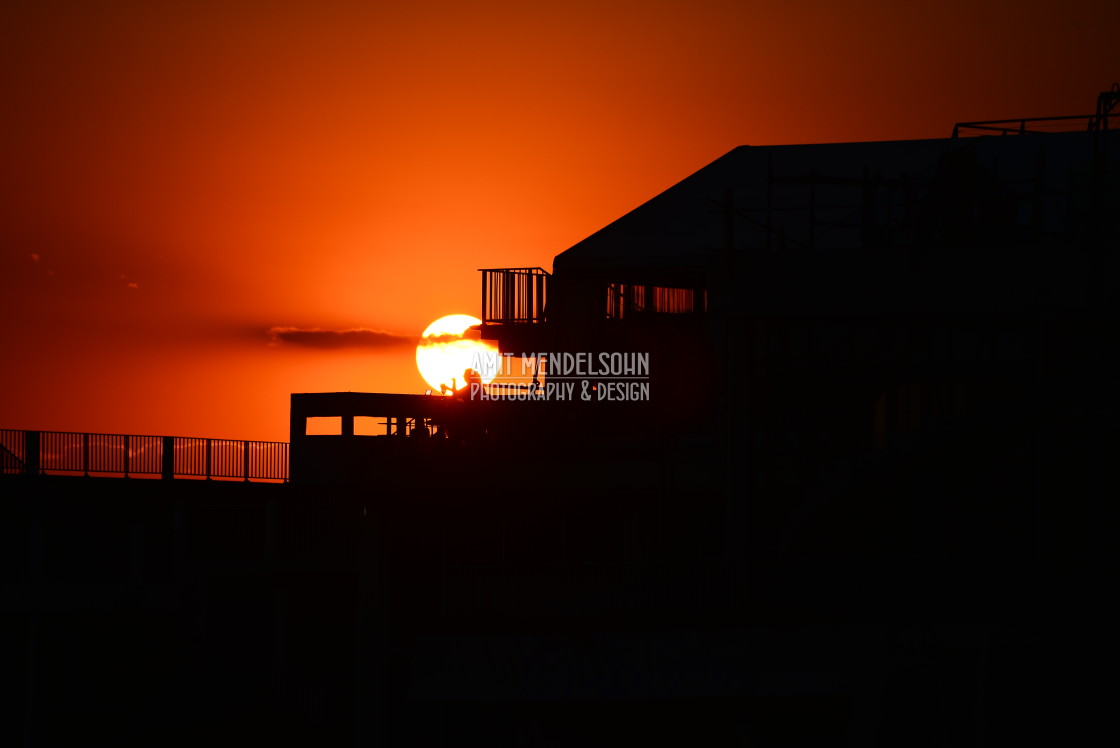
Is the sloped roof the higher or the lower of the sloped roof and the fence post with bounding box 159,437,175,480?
the higher

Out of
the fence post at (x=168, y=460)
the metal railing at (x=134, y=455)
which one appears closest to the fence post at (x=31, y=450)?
the metal railing at (x=134, y=455)

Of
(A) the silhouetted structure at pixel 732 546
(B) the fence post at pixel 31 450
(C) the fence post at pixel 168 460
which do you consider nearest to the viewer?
(A) the silhouetted structure at pixel 732 546

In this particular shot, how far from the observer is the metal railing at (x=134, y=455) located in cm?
3628

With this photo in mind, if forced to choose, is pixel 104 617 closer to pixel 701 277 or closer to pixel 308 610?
pixel 308 610

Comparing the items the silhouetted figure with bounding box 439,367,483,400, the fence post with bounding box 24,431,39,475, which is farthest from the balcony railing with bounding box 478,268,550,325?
the fence post with bounding box 24,431,39,475

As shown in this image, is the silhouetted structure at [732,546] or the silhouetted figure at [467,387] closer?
the silhouetted structure at [732,546]

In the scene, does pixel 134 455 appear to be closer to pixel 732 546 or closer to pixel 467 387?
pixel 467 387

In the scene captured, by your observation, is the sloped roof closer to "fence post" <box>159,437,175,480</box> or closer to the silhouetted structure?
the silhouetted structure

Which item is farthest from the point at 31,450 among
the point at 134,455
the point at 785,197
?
the point at 785,197

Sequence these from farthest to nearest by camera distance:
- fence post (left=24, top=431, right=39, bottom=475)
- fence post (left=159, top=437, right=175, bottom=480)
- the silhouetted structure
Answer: fence post (left=159, top=437, right=175, bottom=480), fence post (left=24, top=431, right=39, bottom=475), the silhouetted structure

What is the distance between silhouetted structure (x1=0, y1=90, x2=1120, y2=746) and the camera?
77.3 ft

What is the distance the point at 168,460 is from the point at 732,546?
1988cm

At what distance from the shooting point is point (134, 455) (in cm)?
3762

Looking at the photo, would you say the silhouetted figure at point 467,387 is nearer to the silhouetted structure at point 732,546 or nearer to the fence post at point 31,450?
the silhouetted structure at point 732,546
